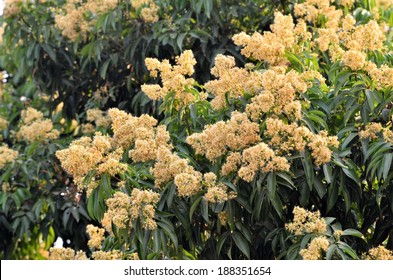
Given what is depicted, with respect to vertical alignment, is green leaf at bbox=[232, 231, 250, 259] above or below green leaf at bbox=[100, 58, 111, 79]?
below

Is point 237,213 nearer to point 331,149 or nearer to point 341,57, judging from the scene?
point 331,149

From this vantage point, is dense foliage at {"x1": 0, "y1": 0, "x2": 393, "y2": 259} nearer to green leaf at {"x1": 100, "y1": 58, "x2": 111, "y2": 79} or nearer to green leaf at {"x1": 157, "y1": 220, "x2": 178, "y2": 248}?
green leaf at {"x1": 157, "y1": 220, "x2": 178, "y2": 248}

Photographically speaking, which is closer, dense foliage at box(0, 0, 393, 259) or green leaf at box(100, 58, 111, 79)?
dense foliage at box(0, 0, 393, 259)

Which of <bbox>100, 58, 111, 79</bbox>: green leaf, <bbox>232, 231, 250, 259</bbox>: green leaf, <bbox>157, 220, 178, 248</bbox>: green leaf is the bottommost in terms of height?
<bbox>232, 231, 250, 259</bbox>: green leaf

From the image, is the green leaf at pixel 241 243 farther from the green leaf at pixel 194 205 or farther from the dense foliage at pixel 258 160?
the green leaf at pixel 194 205

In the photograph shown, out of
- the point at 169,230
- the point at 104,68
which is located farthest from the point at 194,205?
the point at 104,68

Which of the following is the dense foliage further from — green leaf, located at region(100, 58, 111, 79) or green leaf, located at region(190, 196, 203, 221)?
green leaf, located at region(100, 58, 111, 79)

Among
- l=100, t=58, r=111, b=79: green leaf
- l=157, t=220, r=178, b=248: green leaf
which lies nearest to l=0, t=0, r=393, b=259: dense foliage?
l=157, t=220, r=178, b=248: green leaf

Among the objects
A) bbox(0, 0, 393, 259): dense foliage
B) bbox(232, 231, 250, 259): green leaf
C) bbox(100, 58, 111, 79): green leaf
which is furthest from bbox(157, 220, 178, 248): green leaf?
bbox(100, 58, 111, 79): green leaf

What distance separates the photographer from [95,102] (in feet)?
19.9
